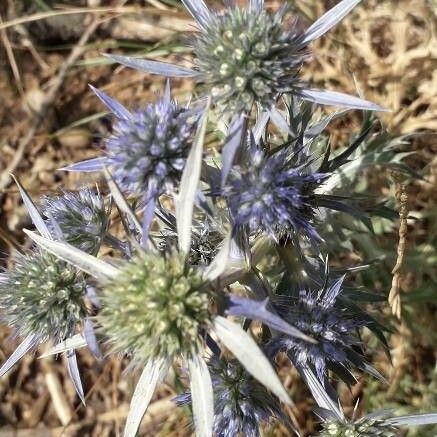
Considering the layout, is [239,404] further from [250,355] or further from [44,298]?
[44,298]

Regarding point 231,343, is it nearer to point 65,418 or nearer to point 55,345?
point 55,345

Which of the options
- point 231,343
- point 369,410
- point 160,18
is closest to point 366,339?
point 369,410

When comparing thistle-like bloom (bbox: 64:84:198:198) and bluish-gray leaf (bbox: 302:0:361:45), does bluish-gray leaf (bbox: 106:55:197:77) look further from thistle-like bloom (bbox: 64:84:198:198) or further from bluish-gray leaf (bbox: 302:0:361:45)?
bluish-gray leaf (bbox: 302:0:361:45)

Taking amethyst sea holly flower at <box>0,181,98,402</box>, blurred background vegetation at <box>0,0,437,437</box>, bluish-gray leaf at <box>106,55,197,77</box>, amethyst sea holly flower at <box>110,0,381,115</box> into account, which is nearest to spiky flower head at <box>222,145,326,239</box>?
amethyst sea holly flower at <box>110,0,381,115</box>

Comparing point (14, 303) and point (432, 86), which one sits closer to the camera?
point (14, 303)

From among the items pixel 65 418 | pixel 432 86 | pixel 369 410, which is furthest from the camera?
pixel 65 418

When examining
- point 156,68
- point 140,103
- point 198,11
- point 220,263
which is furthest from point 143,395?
point 140,103
